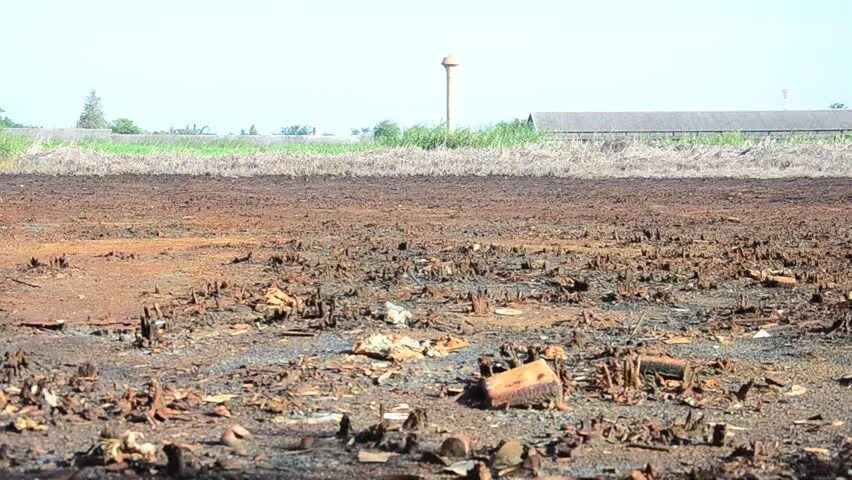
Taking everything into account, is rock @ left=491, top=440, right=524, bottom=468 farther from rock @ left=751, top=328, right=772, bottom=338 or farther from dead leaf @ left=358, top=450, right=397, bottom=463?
rock @ left=751, top=328, right=772, bottom=338

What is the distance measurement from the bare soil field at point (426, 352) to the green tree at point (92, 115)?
75.5 m

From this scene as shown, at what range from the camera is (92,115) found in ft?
299

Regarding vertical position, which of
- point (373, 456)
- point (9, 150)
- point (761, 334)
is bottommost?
point (761, 334)

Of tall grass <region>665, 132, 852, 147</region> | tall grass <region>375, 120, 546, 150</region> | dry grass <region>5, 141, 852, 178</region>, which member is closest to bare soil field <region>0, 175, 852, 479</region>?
dry grass <region>5, 141, 852, 178</region>

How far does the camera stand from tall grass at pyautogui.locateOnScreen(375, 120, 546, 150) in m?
47.5

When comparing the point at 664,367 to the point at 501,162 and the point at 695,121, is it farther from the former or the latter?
the point at 695,121

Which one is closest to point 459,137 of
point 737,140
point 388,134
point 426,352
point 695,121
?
point 388,134

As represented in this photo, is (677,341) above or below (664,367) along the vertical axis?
below

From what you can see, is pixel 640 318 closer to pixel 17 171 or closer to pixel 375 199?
pixel 375 199

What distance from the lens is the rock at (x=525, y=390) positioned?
6930mm

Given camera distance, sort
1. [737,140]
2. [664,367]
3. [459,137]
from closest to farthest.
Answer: [664,367], [737,140], [459,137]

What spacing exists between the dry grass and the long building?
24910 mm

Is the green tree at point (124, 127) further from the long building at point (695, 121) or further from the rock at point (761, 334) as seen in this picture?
the rock at point (761, 334)

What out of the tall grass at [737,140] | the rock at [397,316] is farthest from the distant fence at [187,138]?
the rock at [397,316]
